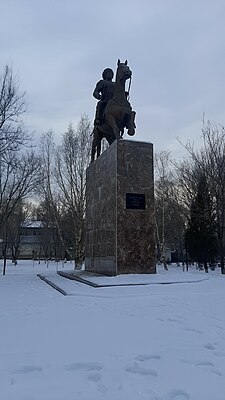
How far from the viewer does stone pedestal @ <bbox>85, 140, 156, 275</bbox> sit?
1044 cm

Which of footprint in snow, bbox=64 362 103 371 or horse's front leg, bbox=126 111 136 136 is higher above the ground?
horse's front leg, bbox=126 111 136 136

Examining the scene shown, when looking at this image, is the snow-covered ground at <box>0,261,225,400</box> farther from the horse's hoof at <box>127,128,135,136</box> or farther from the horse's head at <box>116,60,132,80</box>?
the horse's head at <box>116,60,132,80</box>

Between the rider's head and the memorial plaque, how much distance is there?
4.69 m

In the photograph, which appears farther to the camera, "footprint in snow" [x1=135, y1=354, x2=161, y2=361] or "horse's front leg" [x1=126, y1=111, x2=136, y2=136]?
"horse's front leg" [x1=126, y1=111, x2=136, y2=136]

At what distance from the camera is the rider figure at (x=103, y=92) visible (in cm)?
1320

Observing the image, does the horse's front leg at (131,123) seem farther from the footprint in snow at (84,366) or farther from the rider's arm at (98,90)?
the footprint in snow at (84,366)

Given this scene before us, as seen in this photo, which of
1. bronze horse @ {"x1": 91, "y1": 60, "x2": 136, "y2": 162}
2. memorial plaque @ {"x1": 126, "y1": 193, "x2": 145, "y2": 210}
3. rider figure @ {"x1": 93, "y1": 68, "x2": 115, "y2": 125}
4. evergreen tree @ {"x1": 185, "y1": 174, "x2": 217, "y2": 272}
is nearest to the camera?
memorial plaque @ {"x1": 126, "y1": 193, "x2": 145, "y2": 210}

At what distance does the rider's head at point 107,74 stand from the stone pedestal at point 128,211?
9.79 ft

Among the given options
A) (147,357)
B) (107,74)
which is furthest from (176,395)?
(107,74)

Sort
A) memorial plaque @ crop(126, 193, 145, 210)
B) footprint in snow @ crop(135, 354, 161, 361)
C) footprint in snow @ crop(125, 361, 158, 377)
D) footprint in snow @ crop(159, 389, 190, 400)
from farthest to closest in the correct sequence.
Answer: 1. memorial plaque @ crop(126, 193, 145, 210)
2. footprint in snow @ crop(135, 354, 161, 361)
3. footprint in snow @ crop(125, 361, 158, 377)
4. footprint in snow @ crop(159, 389, 190, 400)

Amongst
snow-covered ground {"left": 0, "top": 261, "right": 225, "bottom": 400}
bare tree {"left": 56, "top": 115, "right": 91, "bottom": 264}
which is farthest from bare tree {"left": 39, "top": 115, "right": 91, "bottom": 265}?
snow-covered ground {"left": 0, "top": 261, "right": 225, "bottom": 400}

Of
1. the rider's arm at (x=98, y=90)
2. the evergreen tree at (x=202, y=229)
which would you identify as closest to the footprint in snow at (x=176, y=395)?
the rider's arm at (x=98, y=90)

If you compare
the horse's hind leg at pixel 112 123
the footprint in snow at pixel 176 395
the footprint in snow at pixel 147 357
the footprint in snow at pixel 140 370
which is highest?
the horse's hind leg at pixel 112 123

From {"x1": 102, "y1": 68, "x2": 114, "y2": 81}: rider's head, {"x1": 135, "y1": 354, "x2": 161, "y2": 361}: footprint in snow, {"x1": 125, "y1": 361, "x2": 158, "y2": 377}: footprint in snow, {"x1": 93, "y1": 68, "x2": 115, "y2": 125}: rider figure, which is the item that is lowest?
{"x1": 125, "y1": 361, "x2": 158, "y2": 377}: footprint in snow
